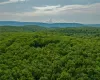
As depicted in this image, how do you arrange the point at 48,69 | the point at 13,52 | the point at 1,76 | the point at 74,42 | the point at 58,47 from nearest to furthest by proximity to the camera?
1. the point at 1,76
2. the point at 48,69
3. the point at 13,52
4. the point at 58,47
5. the point at 74,42

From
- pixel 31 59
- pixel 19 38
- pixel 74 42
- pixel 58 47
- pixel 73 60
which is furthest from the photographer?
pixel 19 38

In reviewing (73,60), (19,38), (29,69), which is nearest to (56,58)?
(73,60)

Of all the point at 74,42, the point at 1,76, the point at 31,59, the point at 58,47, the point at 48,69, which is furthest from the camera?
the point at 74,42

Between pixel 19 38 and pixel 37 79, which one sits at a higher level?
pixel 19 38

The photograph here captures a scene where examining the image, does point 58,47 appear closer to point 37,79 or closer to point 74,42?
point 74,42

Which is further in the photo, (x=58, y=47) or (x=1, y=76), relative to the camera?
(x=58, y=47)

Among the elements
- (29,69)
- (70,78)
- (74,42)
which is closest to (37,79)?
(29,69)

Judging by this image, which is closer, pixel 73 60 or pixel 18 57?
pixel 73 60

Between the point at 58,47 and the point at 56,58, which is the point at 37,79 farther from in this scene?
the point at 58,47

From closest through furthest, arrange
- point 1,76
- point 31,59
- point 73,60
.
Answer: point 1,76 < point 73,60 < point 31,59
